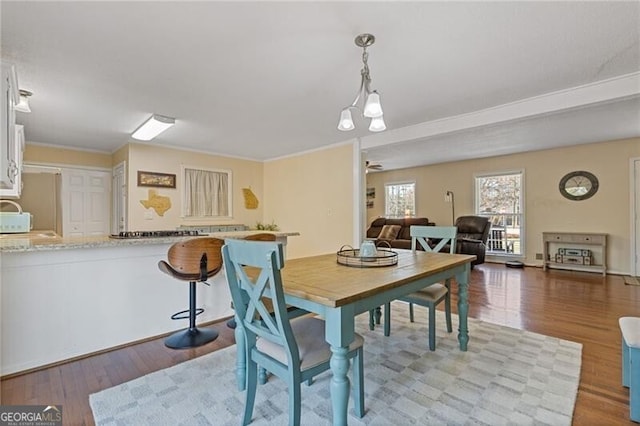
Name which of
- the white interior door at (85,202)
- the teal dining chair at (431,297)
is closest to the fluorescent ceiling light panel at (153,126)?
the white interior door at (85,202)

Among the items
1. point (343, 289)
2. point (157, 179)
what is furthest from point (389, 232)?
point (343, 289)

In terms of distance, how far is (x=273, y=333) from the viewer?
1415mm

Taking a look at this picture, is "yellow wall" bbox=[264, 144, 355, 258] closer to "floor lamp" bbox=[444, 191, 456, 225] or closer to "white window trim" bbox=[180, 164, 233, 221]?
"white window trim" bbox=[180, 164, 233, 221]

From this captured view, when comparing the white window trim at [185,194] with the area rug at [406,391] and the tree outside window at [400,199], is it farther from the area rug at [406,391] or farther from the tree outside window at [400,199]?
the tree outside window at [400,199]

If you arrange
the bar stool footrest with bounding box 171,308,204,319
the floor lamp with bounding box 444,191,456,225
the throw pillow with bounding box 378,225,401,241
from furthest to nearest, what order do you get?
the floor lamp with bounding box 444,191,456,225, the throw pillow with bounding box 378,225,401,241, the bar stool footrest with bounding box 171,308,204,319

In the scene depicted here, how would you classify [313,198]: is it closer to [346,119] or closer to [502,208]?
[346,119]

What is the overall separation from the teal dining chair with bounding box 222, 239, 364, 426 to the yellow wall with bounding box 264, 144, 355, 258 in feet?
10.9

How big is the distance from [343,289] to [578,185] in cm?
650

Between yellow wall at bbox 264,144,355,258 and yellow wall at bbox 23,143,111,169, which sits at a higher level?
yellow wall at bbox 23,143,111,169

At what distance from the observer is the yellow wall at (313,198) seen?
4954 mm

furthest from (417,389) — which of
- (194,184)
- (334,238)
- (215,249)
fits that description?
(194,184)

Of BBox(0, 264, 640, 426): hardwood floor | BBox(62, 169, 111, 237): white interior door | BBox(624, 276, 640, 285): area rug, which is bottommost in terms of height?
BBox(0, 264, 640, 426): hardwood floor

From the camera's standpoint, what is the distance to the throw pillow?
7.05 metres

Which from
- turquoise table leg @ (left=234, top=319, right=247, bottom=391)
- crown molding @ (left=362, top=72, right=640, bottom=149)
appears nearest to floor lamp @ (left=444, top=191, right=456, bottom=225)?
crown molding @ (left=362, top=72, right=640, bottom=149)
